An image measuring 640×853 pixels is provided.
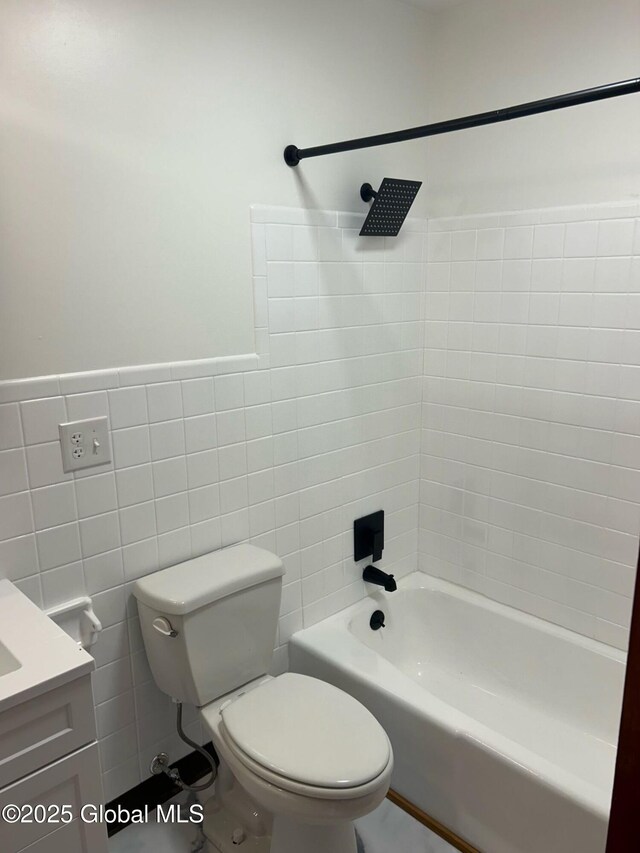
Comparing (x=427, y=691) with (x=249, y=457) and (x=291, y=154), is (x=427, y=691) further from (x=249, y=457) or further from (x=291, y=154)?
(x=291, y=154)

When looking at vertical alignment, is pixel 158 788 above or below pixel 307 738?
below

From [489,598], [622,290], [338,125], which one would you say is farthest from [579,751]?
[338,125]

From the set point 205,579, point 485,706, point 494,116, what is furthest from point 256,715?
point 494,116

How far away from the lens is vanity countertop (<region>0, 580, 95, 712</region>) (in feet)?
3.71

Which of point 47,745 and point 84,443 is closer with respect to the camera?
point 47,745

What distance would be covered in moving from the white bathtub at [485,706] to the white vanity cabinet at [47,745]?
0.92m

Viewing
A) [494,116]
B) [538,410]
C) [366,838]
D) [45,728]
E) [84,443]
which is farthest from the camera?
[538,410]

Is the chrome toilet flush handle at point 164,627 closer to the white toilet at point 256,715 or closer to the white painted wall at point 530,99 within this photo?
the white toilet at point 256,715

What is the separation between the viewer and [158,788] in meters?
1.91

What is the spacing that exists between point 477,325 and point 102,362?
4.59 ft

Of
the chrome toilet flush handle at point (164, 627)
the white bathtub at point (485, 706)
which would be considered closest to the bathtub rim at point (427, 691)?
the white bathtub at point (485, 706)

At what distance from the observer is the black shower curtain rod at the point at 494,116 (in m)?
1.27

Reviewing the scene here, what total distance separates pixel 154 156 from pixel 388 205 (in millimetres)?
825

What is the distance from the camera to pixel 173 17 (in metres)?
1.59
